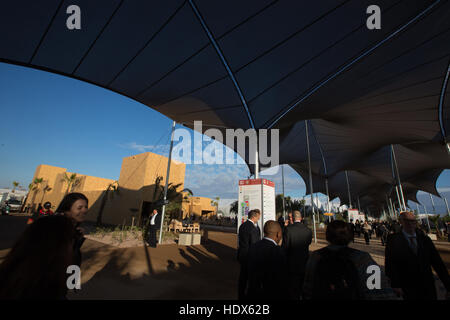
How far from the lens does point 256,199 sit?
7168 millimetres

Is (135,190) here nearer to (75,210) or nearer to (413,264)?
(75,210)

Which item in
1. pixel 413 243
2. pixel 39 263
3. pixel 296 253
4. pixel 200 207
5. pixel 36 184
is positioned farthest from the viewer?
pixel 200 207

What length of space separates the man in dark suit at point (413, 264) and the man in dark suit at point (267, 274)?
5.77 feet

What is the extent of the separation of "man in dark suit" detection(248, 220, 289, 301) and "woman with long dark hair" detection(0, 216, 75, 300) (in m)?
1.66

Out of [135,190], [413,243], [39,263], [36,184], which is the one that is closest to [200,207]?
[135,190]

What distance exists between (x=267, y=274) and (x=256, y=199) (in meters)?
5.13

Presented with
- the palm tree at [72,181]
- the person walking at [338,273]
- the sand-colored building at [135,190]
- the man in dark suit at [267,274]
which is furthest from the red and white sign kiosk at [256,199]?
the palm tree at [72,181]

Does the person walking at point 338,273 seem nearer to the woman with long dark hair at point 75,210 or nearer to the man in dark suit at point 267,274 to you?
the man in dark suit at point 267,274

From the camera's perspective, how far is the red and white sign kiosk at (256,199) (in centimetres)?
707

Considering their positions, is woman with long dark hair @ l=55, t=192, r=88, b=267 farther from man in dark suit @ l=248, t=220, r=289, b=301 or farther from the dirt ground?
the dirt ground

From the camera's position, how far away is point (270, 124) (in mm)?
9742

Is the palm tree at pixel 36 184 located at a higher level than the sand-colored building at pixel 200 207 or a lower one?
higher
